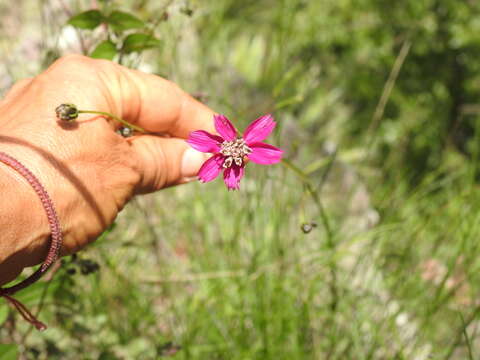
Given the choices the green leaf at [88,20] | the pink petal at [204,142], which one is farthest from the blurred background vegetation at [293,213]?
the pink petal at [204,142]

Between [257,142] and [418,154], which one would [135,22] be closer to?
[257,142]

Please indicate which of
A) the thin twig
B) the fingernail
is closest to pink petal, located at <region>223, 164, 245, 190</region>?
the fingernail

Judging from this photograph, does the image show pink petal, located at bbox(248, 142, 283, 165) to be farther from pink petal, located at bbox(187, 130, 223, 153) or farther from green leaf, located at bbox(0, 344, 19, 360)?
green leaf, located at bbox(0, 344, 19, 360)

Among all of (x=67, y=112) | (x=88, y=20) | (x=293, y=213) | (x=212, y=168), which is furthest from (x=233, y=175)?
(x=293, y=213)

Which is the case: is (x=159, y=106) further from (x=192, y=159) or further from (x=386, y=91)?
(x=386, y=91)

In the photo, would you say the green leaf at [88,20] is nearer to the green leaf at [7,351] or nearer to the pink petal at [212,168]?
the pink petal at [212,168]

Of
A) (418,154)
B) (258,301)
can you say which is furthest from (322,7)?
(258,301)
